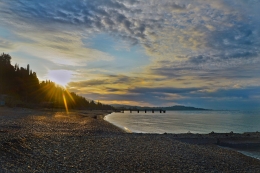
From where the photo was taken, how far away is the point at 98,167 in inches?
472

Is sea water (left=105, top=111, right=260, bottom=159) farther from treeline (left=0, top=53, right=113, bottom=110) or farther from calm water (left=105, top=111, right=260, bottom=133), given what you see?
treeline (left=0, top=53, right=113, bottom=110)

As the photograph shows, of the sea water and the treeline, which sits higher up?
the treeline

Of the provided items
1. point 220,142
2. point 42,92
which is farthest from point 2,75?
point 220,142

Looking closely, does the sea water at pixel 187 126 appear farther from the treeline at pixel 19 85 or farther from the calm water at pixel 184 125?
the treeline at pixel 19 85

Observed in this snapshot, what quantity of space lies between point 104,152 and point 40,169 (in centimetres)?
541

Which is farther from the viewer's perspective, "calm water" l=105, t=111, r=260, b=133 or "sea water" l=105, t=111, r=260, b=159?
"calm water" l=105, t=111, r=260, b=133

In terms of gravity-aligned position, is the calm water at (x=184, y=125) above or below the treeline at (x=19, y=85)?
below

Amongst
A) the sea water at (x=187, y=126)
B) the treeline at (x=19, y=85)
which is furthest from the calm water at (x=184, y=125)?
the treeline at (x=19, y=85)

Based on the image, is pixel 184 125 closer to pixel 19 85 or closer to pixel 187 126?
pixel 187 126

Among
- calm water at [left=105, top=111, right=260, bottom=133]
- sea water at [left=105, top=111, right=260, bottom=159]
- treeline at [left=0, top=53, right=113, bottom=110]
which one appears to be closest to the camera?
sea water at [left=105, top=111, right=260, bottom=159]

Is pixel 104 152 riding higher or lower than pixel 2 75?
lower

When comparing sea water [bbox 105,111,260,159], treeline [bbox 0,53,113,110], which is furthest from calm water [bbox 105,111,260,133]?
treeline [bbox 0,53,113,110]

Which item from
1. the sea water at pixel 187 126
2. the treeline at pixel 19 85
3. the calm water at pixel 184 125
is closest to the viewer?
the sea water at pixel 187 126

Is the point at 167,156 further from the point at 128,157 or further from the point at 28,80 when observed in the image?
the point at 28,80
